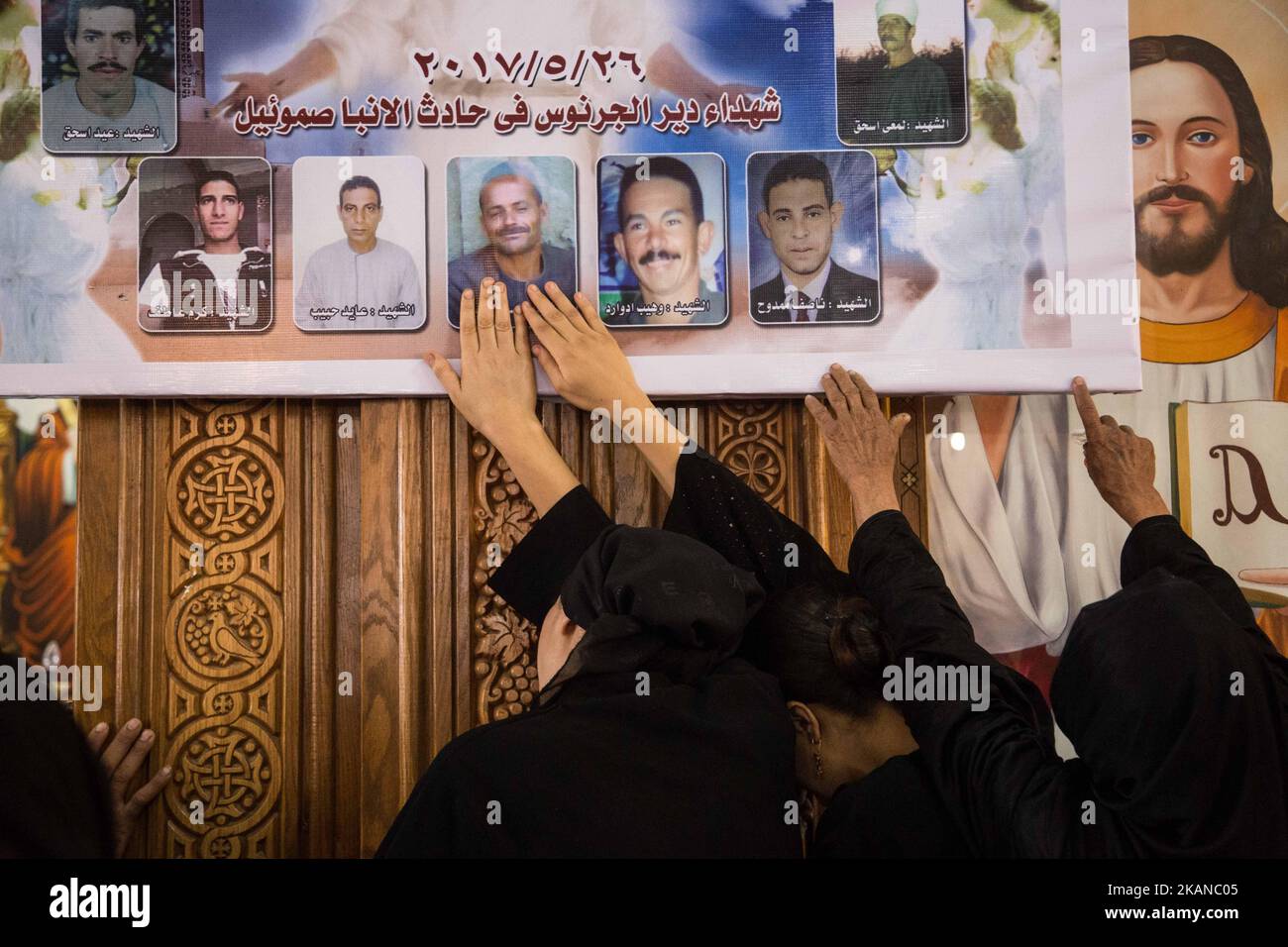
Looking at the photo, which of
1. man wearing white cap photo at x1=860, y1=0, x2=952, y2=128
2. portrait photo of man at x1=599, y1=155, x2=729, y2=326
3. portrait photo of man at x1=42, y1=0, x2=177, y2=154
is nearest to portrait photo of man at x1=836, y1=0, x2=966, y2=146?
man wearing white cap photo at x1=860, y1=0, x2=952, y2=128

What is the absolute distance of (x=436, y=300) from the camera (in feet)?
6.41

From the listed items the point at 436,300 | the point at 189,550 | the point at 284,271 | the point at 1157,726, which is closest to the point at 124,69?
the point at 284,271

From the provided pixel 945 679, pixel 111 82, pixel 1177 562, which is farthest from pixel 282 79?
pixel 1177 562

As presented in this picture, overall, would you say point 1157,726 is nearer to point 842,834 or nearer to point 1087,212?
point 842,834

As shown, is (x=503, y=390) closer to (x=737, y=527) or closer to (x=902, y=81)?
(x=737, y=527)

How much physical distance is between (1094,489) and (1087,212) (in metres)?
0.58

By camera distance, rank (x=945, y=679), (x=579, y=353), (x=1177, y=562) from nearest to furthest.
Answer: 1. (x=945, y=679)
2. (x=1177, y=562)
3. (x=579, y=353)

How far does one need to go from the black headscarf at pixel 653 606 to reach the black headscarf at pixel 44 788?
2.20 feet

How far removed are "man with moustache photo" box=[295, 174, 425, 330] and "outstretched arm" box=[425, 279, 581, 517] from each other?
0.37ft

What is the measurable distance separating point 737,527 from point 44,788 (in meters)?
1.17

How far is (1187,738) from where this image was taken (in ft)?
4.30

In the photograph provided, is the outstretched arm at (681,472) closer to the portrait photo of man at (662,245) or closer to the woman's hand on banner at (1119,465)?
the portrait photo of man at (662,245)

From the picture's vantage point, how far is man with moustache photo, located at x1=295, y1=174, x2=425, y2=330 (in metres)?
1.95

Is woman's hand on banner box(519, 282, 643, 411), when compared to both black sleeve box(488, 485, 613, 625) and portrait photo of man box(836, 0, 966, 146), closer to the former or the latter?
black sleeve box(488, 485, 613, 625)
